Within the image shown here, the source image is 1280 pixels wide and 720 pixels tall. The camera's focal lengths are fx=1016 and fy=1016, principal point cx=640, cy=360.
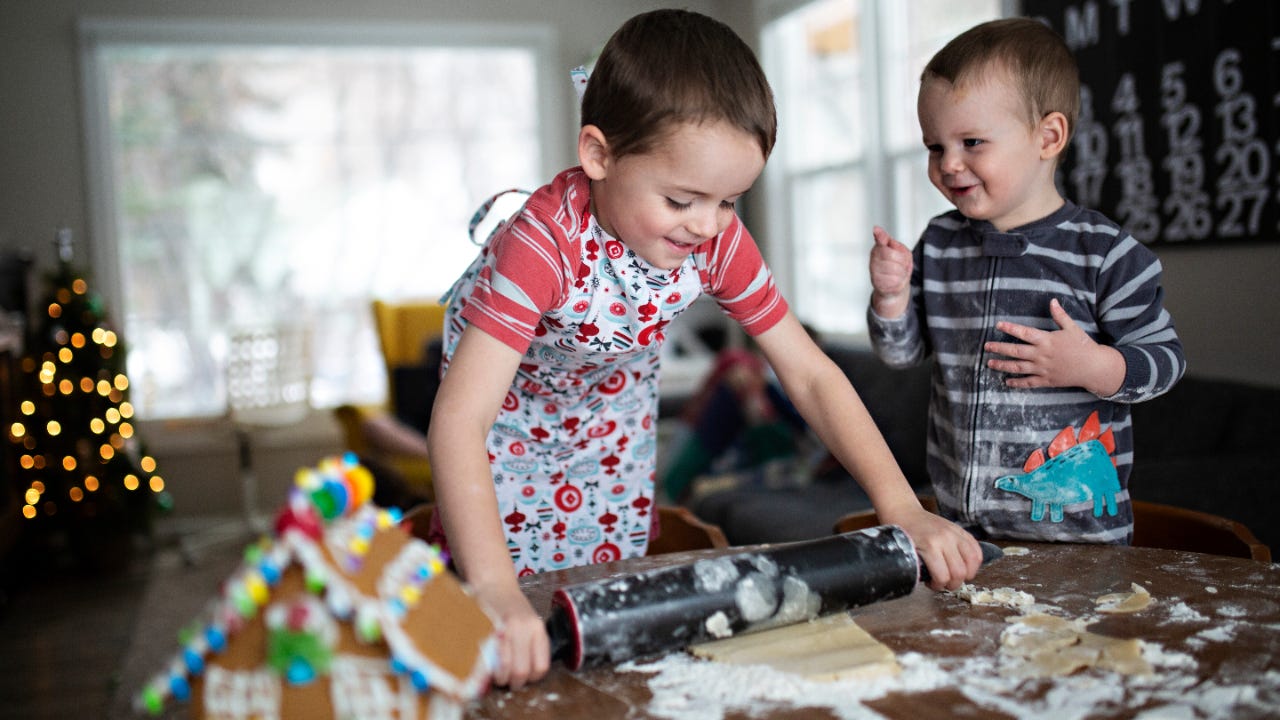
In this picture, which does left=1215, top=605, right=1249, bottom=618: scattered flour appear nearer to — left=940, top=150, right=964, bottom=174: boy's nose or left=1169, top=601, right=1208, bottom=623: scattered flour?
left=1169, top=601, right=1208, bottom=623: scattered flour

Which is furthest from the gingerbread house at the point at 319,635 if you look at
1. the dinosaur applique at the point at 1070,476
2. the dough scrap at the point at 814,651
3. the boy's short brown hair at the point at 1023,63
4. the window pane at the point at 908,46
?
the window pane at the point at 908,46

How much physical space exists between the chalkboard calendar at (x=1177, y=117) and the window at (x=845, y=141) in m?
0.78

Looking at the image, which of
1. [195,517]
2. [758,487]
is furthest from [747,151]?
[195,517]

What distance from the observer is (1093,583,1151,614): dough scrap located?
101cm

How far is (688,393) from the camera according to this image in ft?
17.2

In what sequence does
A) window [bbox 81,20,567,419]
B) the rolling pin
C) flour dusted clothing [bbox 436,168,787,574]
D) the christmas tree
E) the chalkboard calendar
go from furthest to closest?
window [bbox 81,20,567,419]
the christmas tree
the chalkboard calendar
flour dusted clothing [bbox 436,168,787,574]
the rolling pin

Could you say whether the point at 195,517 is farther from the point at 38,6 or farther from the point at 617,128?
Result: the point at 617,128

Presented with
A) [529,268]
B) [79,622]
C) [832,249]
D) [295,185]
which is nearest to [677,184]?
[529,268]

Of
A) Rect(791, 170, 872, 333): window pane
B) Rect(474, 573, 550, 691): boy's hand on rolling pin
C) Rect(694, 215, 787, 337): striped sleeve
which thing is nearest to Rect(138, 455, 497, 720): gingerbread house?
Rect(474, 573, 550, 691): boy's hand on rolling pin

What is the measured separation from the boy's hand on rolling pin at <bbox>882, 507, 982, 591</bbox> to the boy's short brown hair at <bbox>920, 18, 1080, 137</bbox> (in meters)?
0.62

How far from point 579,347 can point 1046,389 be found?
0.64 m

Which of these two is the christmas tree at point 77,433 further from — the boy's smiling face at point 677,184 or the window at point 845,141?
the boy's smiling face at point 677,184

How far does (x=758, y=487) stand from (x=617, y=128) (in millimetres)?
2883

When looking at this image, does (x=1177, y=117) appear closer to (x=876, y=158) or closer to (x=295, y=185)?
(x=876, y=158)
